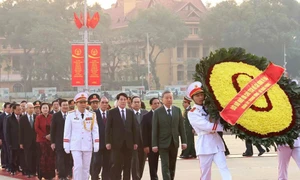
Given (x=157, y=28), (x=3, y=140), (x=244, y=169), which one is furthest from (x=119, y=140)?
(x=157, y=28)

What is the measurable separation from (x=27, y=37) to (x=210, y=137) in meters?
63.5

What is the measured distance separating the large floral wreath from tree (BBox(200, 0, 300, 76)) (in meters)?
63.9

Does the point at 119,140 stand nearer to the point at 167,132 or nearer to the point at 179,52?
the point at 167,132

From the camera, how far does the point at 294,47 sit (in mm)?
75875

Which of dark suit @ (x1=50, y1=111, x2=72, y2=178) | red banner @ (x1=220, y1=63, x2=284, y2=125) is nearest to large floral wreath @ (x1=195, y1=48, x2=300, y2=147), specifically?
red banner @ (x1=220, y1=63, x2=284, y2=125)

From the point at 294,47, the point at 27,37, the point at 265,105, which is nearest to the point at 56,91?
the point at 27,37

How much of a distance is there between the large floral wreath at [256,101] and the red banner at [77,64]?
88.0 feet

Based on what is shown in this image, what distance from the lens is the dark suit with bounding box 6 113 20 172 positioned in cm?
1516

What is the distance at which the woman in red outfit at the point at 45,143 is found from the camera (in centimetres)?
1348

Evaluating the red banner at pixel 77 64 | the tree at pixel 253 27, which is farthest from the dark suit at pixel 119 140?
the tree at pixel 253 27

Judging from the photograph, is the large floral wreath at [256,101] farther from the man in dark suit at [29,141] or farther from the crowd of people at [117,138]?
the man in dark suit at [29,141]

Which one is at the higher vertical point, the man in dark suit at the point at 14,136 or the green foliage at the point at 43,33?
the green foliage at the point at 43,33

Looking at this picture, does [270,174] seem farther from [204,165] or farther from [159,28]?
[159,28]

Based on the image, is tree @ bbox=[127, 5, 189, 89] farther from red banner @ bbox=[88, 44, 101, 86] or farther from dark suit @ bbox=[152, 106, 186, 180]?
dark suit @ bbox=[152, 106, 186, 180]
